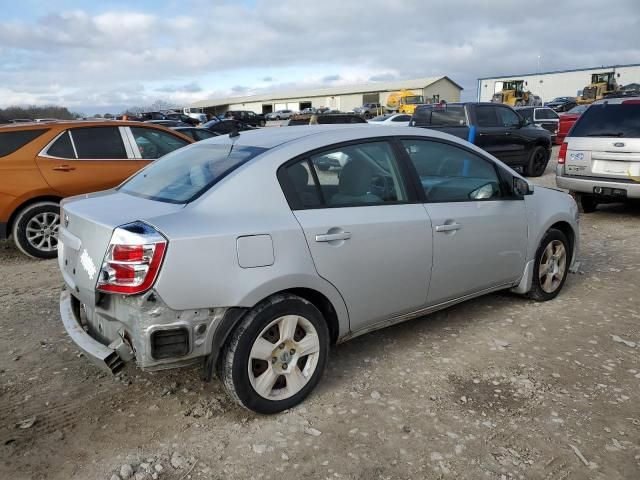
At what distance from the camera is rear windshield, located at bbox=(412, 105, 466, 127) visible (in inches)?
456

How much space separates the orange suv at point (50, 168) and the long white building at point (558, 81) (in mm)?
52366

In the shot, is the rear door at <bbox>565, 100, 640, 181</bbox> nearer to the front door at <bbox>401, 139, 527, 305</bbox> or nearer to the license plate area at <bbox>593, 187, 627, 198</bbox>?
the license plate area at <bbox>593, 187, 627, 198</bbox>

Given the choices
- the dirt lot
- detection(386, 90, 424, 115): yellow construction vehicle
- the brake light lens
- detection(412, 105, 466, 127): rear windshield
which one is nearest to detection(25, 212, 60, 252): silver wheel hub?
the dirt lot

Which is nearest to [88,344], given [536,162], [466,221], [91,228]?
[91,228]

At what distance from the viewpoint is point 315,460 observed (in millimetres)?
2729

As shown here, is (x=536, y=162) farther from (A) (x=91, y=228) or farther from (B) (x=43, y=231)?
(A) (x=91, y=228)

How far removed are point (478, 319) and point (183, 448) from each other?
266cm

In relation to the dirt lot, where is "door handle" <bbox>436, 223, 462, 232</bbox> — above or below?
above

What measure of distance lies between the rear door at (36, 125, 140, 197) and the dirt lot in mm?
2439

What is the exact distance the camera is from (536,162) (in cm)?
1284

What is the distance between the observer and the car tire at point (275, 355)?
2857 millimetres

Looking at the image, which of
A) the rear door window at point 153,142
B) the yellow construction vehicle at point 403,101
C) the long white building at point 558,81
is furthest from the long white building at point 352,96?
the rear door window at point 153,142

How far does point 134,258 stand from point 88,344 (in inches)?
25.4

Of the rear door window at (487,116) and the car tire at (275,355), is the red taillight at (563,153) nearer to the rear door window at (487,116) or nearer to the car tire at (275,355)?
the rear door window at (487,116)
